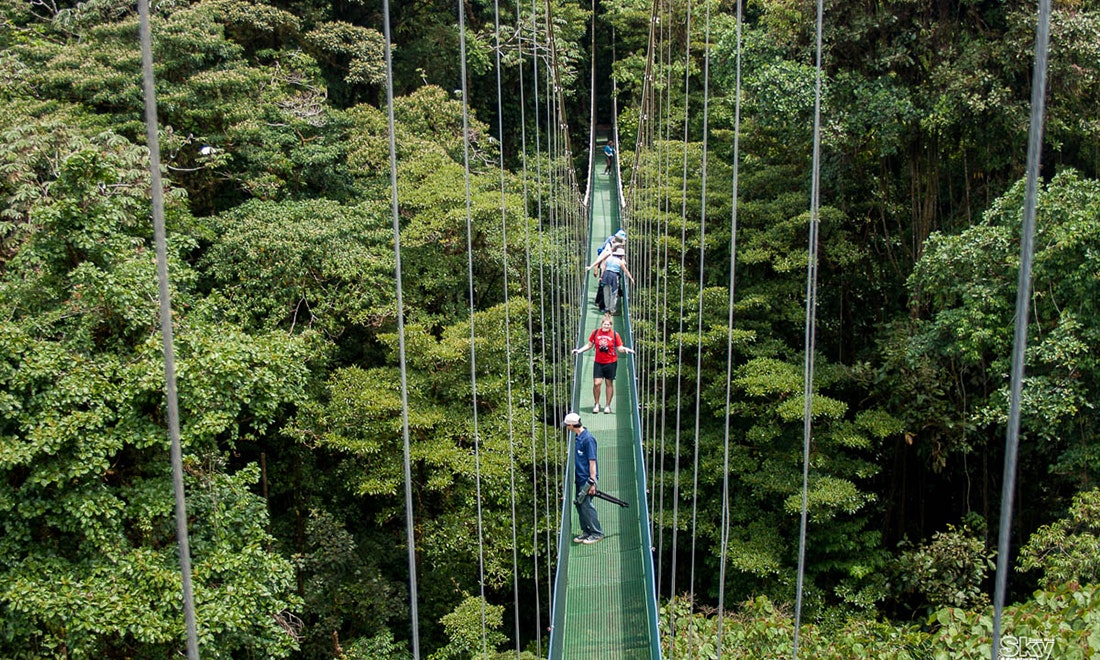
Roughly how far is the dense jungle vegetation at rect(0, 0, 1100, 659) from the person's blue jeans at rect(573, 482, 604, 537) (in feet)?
1.93

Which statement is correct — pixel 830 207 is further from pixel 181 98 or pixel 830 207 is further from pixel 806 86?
pixel 181 98

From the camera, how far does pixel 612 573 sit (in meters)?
5.09

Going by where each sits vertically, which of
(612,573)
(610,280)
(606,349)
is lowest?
(612,573)

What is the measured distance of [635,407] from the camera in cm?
633

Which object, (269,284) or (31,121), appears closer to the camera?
(31,121)

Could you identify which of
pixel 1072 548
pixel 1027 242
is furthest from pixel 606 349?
pixel 1027 242

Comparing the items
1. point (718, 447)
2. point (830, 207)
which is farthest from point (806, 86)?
point (718, 447)

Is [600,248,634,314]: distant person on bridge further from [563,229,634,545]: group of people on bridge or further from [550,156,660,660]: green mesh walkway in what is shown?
[550,156,660,660]: green mesh walkway

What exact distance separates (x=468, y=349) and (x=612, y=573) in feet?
10.6

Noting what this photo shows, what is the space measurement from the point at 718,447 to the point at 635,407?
2803 mm

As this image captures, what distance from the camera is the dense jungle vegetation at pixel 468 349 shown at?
5492 mm

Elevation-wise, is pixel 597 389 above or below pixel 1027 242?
below

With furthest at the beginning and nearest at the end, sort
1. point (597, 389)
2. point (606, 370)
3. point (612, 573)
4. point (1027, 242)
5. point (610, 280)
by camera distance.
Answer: point (610, 280) → point (597, 389) → point (606, 370) → point (612, 573) → point (1027, 242)

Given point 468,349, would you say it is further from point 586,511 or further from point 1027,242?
point 1027,242
